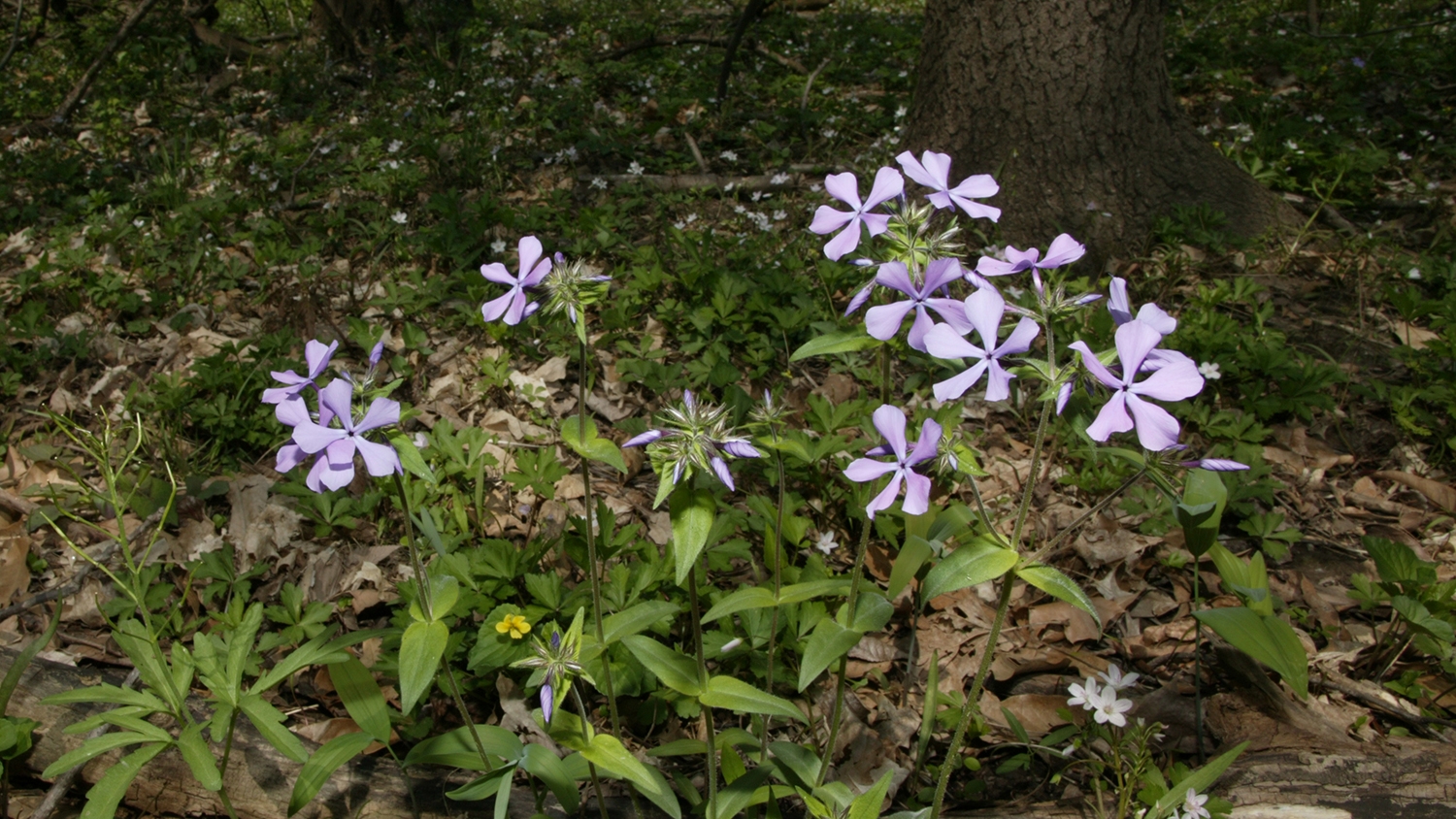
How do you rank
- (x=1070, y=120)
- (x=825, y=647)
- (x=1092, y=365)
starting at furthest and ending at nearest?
(x=1070, y=120) → (x=825, y=647) → (x=1092, y=365)

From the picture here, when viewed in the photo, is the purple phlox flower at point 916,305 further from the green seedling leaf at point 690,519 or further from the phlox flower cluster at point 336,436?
the phlox flower cluster at point 336,436

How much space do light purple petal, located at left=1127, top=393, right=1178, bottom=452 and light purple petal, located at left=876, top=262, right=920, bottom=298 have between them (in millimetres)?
290

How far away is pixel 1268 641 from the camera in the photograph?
60.5 inches

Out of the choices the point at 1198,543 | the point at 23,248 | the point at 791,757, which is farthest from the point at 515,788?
the point at 23,248

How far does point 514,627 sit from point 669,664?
575mm

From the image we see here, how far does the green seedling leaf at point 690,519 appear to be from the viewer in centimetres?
112

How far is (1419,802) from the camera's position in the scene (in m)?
1.52

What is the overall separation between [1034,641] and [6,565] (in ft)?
9.21

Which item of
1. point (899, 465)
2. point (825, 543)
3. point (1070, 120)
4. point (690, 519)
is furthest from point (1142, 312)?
point (1070, 120)

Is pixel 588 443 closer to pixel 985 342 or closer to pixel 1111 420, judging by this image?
pixel 985 342

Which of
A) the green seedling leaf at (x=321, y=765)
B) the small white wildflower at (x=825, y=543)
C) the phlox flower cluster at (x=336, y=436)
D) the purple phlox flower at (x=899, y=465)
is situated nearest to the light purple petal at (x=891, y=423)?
the purple phlox flower at (x=899, y=465)

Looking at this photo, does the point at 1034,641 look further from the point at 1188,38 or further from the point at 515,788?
the point at 1188,38

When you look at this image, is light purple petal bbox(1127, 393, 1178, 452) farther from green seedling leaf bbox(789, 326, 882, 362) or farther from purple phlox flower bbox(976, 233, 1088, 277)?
green seedling leaf bbox(789, 326, 882, 362)

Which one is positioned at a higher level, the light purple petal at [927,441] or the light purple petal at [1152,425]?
the light purple petal at [1152,425]
